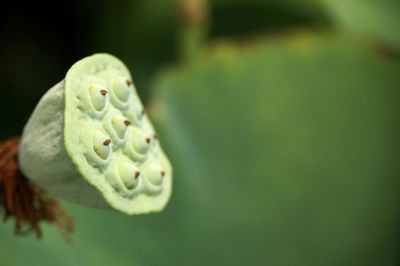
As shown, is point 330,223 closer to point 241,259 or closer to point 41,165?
point 241,259

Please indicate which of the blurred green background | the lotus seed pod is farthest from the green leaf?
the lotus seed pod

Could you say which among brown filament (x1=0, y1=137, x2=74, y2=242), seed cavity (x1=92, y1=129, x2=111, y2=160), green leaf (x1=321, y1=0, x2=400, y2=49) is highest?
green leaf (x1=321, y1=0, x2=400, y2=49)

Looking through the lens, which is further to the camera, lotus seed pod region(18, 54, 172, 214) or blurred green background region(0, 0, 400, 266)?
blurred green background region(0, 0, 400, 266)

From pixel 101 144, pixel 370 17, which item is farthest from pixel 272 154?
pixel 101 144

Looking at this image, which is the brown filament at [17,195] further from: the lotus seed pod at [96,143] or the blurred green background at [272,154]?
the blurred green background at [272,154]

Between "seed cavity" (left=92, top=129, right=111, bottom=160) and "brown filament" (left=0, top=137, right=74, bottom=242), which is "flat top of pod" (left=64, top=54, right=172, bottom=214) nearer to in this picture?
"seed cavity" (left=92, top=129, right=111, bottom=160)
